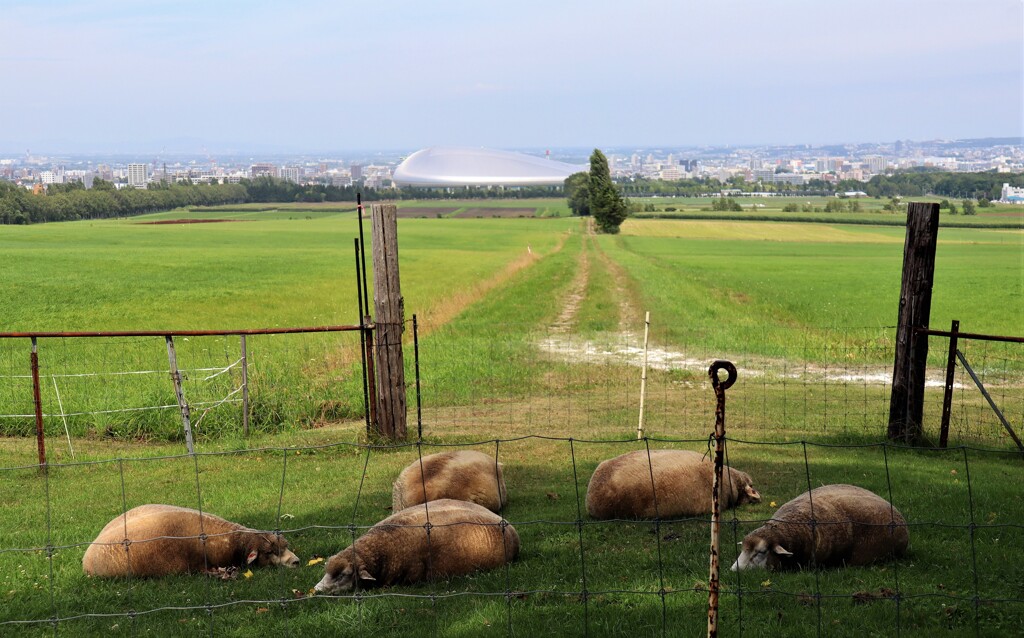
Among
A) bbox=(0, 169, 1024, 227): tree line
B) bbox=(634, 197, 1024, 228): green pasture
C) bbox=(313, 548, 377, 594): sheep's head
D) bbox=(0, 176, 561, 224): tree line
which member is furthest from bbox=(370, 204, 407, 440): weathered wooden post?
bbox=(634, 197, 1024, 228): green pasture

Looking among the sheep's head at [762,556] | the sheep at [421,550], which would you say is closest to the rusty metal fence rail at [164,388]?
the sheep at [421,550]

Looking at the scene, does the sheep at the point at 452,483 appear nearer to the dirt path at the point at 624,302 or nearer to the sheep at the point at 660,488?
the sheep at the point at 660,488

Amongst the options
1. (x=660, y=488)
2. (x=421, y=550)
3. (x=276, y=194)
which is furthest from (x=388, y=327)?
(x=276, y=194)

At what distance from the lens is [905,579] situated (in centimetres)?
709

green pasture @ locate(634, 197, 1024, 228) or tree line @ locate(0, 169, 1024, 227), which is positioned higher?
tree line @ locate(0, 169, 1024, 227)

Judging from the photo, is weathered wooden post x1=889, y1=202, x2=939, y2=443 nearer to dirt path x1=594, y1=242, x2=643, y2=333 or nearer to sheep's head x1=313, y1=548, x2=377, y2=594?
sheep's head x1=313, y1=548, x2=377, y2=594

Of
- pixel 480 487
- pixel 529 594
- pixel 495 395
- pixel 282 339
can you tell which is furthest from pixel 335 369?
pixel 529 594

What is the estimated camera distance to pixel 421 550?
25.0 ft

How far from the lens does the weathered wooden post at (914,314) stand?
12.7 metres

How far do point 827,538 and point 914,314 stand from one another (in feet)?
19.9

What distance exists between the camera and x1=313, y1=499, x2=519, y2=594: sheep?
24.1 feet

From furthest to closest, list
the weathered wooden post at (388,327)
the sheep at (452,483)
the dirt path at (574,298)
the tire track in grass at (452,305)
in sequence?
1. the dirt path at (574,298)
2. the tire track in grass at (452,305)
3. the weathered wooden post at (388,327)
4. the sheep at (452,483)

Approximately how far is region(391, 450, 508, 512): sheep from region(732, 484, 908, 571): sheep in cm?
283

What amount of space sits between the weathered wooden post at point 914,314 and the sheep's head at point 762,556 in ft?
20.0
